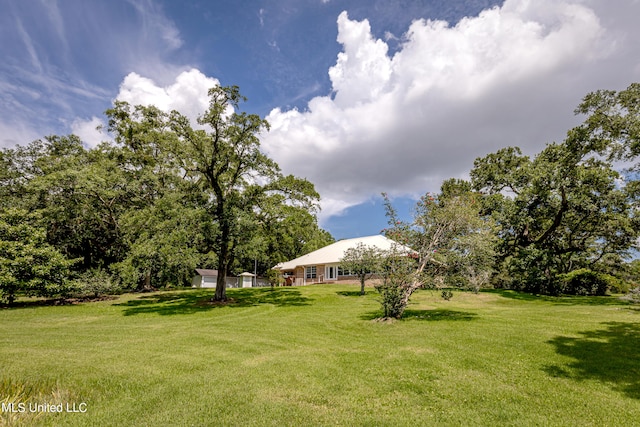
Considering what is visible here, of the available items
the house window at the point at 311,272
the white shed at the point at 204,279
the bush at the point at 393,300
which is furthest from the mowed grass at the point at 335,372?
the white shed at the point at 204,279

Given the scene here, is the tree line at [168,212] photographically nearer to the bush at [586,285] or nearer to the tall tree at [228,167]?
the tall tree at [228,167]

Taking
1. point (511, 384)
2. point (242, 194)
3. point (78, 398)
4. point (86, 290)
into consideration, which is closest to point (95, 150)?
point (86, 290)

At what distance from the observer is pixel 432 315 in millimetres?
14508

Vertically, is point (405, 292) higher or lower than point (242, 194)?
lower

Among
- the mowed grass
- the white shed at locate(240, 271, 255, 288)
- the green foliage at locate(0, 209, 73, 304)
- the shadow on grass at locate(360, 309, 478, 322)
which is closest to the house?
the white shed at locate(240, 271, 255, 288)

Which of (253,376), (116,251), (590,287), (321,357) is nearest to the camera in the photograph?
(253,376)

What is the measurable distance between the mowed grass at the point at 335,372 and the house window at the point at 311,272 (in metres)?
28.8

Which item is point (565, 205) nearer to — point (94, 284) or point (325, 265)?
point (325, 265)

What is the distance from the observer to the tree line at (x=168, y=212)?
59.5ft

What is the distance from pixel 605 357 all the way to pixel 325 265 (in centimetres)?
3289

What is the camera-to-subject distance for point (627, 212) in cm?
2419

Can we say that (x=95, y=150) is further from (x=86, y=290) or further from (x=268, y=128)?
(x=268, y=128)

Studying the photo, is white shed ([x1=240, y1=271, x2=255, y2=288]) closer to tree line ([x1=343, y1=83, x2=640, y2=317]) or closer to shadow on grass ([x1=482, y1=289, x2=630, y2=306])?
tree line ([x1=343, y1=83, x2=640, y2=317])

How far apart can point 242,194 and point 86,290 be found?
12994mm
